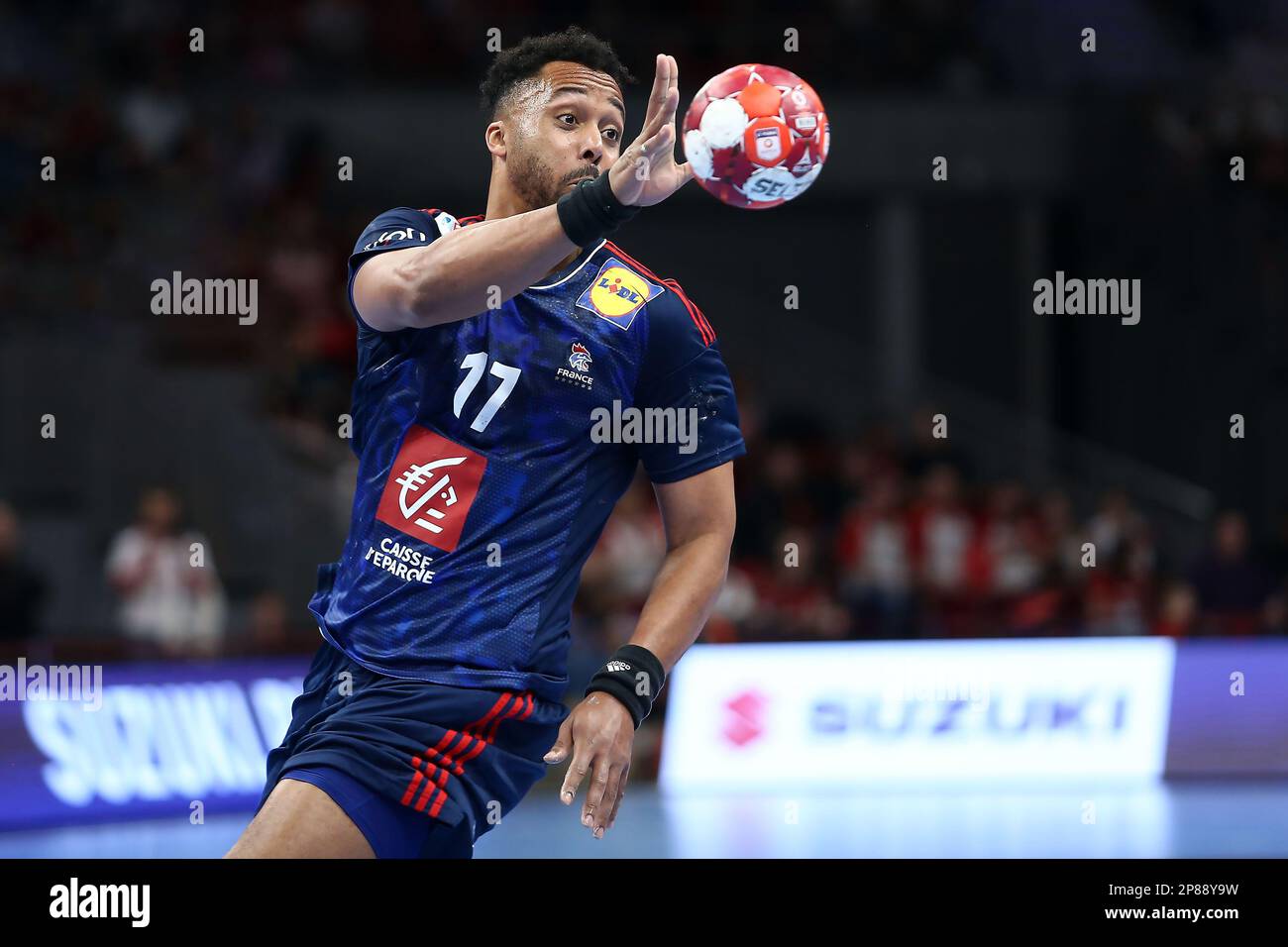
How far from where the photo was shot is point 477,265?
142 inches

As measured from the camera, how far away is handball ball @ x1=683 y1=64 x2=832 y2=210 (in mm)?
3850

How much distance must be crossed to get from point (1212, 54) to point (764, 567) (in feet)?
28.8

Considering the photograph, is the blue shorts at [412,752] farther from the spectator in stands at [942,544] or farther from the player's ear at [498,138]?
the spectator in stands at [942,544]

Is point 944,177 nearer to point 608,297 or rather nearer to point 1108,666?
point 1108,666

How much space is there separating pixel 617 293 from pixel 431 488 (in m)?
0.68

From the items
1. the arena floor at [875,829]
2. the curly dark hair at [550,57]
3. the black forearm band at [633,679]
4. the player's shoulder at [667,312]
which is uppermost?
the curly dark hair at [550,57]

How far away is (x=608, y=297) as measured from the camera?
13.9 ft

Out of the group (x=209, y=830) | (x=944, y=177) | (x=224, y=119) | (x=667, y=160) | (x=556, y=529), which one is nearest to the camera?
(x=667, y=160)

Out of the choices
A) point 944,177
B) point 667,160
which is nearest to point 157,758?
point 667,160

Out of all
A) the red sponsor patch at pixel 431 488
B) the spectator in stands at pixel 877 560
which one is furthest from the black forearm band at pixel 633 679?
the spectator in stands at pixel 877 560

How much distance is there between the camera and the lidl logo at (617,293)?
13.7 feet

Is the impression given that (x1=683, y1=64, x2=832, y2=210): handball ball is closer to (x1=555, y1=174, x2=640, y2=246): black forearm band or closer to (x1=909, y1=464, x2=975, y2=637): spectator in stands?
(x1=555, y1=174, x2=640, y2=246): black forearm band

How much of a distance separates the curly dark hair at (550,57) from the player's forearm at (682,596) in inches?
47.1

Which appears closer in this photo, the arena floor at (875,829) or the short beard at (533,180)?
the short beard at (533,180)
